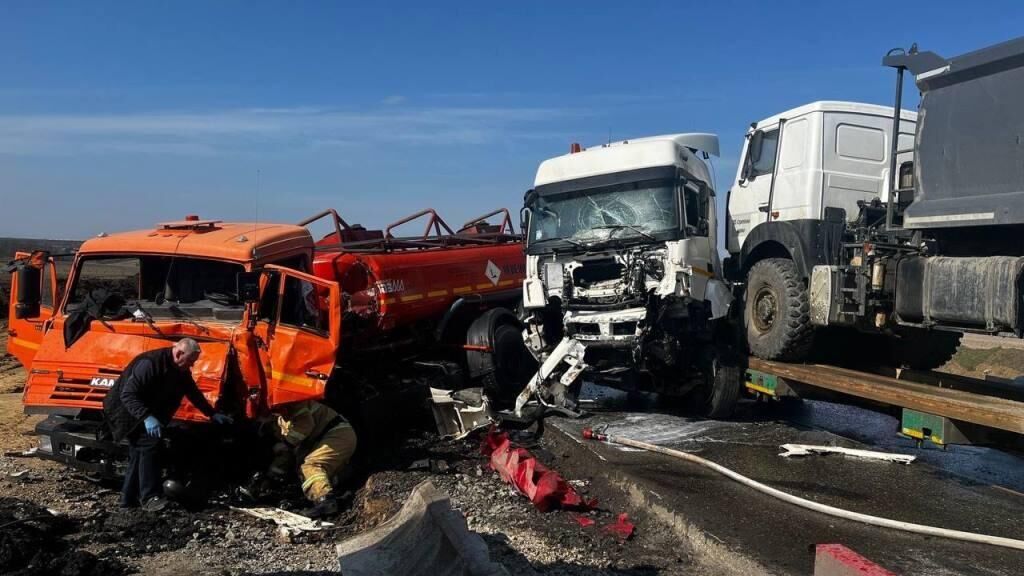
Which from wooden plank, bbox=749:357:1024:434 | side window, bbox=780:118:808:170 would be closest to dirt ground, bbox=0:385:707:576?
wooden plank, bbox=749:357:1024:434

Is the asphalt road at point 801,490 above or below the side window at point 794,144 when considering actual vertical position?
below

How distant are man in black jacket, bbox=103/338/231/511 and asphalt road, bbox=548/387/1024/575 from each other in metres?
3.34

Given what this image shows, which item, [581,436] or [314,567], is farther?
[581,436]

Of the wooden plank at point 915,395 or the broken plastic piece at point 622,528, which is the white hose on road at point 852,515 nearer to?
the wooden plank at point 915,395

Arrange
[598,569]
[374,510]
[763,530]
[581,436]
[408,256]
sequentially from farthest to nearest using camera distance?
[408,256]
[581,436]
[374,510]
[763,530]
[598,569]

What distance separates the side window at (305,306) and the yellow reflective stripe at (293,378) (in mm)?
431

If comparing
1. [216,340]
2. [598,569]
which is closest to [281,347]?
[216,340]

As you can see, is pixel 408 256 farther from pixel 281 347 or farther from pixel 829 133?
pixel 829 133

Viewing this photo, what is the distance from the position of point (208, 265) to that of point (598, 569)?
13.5ft

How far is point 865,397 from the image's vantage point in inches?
227

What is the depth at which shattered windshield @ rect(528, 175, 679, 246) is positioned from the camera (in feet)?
25.8

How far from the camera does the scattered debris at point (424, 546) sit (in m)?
3.54

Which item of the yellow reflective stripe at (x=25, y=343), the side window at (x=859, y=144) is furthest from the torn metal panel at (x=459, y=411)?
the side window at (x=859, y=144)

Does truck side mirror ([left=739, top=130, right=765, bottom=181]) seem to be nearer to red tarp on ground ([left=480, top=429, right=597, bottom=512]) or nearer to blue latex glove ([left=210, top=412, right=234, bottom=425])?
red tarp on ground ([left=480, top=429, right=597, bottom=512])
